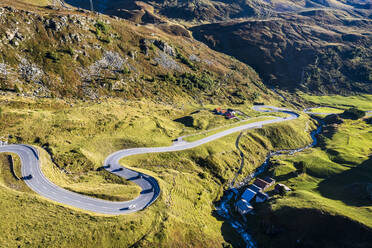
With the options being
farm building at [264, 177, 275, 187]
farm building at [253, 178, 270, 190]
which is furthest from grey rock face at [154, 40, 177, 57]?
Result: farm building at [264, 177, 275, 187]

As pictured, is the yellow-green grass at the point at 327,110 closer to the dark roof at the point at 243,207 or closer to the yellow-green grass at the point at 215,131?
the yellow-green grass at the point at 215,131

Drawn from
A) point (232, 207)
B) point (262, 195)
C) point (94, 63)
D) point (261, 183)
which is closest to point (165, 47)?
point (94, 63)

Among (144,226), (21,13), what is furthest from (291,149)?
(21,13)

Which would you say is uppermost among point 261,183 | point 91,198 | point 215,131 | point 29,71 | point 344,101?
point 29,71

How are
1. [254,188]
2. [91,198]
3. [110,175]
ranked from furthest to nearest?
[254,188], [110,175], [91,198]

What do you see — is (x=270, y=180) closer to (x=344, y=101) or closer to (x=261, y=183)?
(x=261, y=183)

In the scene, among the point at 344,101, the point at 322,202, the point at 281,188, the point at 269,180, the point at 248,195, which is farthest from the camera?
the point at 344,101

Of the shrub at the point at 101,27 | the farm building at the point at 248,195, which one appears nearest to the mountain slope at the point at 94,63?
the shrub at the point at 101,27
